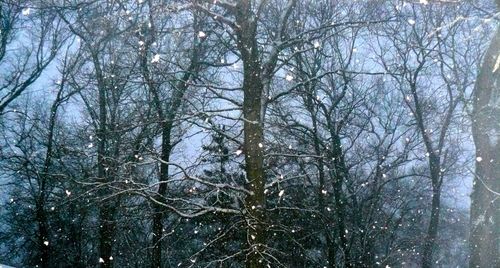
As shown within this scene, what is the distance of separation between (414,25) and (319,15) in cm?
339

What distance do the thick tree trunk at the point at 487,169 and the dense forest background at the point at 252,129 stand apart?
0.04 metres

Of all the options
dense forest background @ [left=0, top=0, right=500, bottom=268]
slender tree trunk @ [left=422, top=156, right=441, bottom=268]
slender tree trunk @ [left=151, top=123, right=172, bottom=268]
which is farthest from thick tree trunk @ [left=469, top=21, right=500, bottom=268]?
slender tree trunk @ [left=151, top=123, right=172, bottom=268]

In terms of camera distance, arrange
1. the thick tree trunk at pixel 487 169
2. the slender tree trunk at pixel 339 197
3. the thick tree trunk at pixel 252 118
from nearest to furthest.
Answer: the thick tree trunk at pixel 252 118 < the thick tree trunk at pixel 487 169 < the slender tree trunk at pixel 339 197

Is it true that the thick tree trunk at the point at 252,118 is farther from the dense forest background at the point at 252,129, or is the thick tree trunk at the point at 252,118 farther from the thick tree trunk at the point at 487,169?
the thick tree trunk at the point at 487,169

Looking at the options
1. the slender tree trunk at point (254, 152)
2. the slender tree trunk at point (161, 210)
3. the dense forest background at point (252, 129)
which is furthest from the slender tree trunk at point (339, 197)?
the slender tree trunk at point (161, 210)

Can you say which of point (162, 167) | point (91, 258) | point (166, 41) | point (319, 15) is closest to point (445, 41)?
point (319, 15)

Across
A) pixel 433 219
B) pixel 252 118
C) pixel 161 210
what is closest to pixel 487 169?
pixel 433 219

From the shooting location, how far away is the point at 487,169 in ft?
35.8

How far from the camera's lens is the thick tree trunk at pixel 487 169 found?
34.6 ft

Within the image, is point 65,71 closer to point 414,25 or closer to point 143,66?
point 143,66

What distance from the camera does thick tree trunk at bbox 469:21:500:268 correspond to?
10.6 m

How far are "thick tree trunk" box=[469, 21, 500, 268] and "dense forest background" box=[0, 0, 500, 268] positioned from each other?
39mm

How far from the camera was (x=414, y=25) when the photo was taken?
50.9ft

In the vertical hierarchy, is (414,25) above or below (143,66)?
above
